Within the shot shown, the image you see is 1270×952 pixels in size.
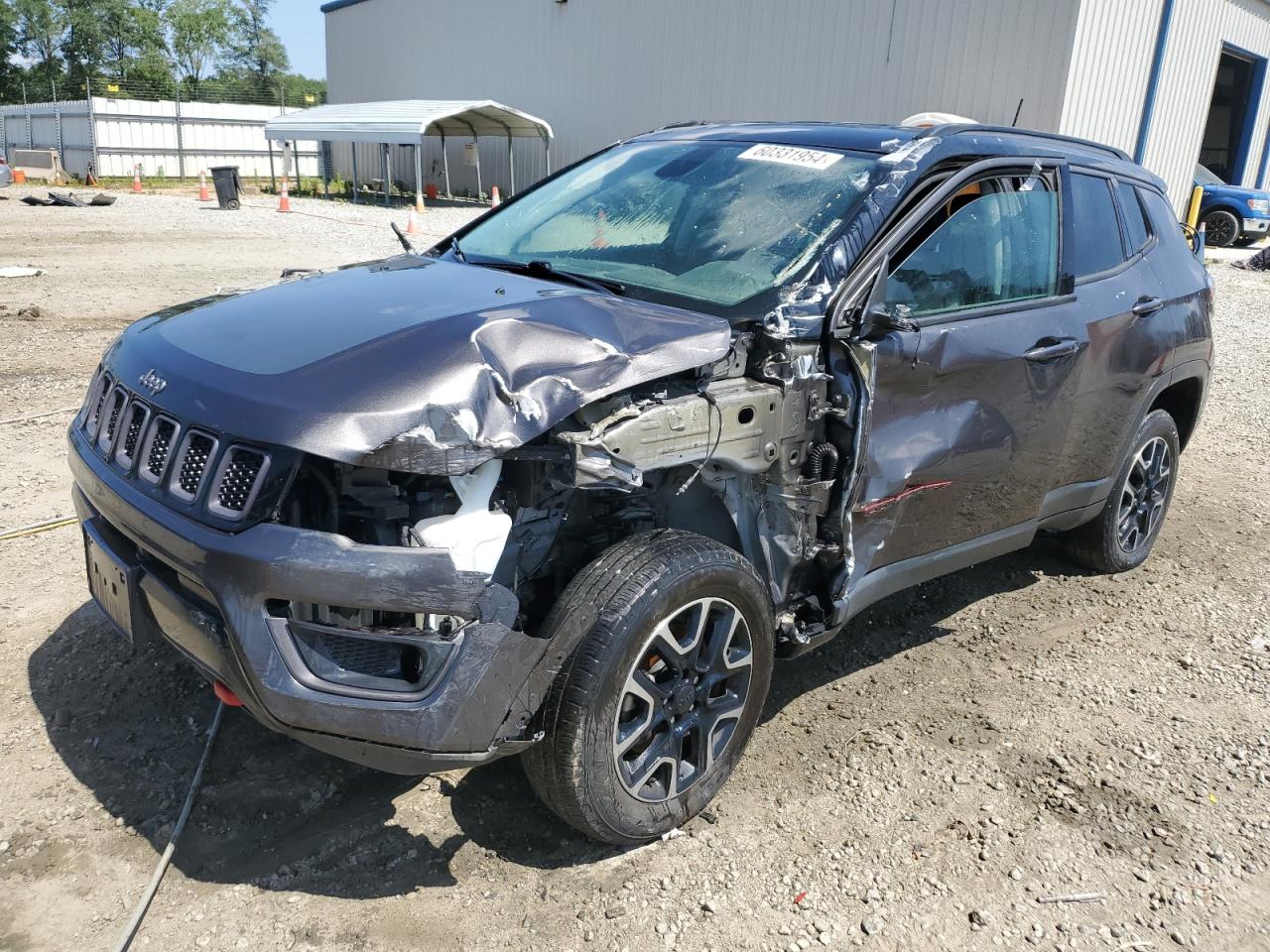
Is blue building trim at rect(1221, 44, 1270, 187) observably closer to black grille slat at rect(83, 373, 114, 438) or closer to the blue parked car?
the blue parked car

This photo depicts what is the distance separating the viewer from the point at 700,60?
22062 mm

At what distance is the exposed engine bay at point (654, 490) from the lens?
2.40 metres

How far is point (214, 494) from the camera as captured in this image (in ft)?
7.66

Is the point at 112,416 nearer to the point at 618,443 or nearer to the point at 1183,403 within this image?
the point at 618,443

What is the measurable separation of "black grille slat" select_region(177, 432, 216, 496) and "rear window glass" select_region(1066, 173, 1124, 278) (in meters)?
3.20

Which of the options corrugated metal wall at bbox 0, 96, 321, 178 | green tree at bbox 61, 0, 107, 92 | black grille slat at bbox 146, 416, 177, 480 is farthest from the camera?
green tree at bbox 61, 0, 107, 92

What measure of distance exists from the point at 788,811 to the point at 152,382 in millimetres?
2181

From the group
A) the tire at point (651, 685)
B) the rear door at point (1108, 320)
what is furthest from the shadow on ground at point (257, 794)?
the rear door at point (1108, 320)

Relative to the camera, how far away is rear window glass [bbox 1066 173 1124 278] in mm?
4027

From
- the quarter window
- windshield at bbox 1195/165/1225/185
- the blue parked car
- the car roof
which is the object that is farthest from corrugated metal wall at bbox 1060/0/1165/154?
the quarter window

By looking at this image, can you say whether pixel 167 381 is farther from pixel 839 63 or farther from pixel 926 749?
pixel 839 63

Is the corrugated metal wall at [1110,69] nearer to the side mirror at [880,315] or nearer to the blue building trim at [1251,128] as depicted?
the blue building trim at [1251,128]

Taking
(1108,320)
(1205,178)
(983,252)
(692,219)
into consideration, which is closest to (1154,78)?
(1205,178)

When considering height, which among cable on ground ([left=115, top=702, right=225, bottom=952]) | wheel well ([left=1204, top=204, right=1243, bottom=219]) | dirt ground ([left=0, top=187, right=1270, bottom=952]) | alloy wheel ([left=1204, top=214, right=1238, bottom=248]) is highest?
wheel well ([left=1204, top=204, right=1243, bottom=219])
